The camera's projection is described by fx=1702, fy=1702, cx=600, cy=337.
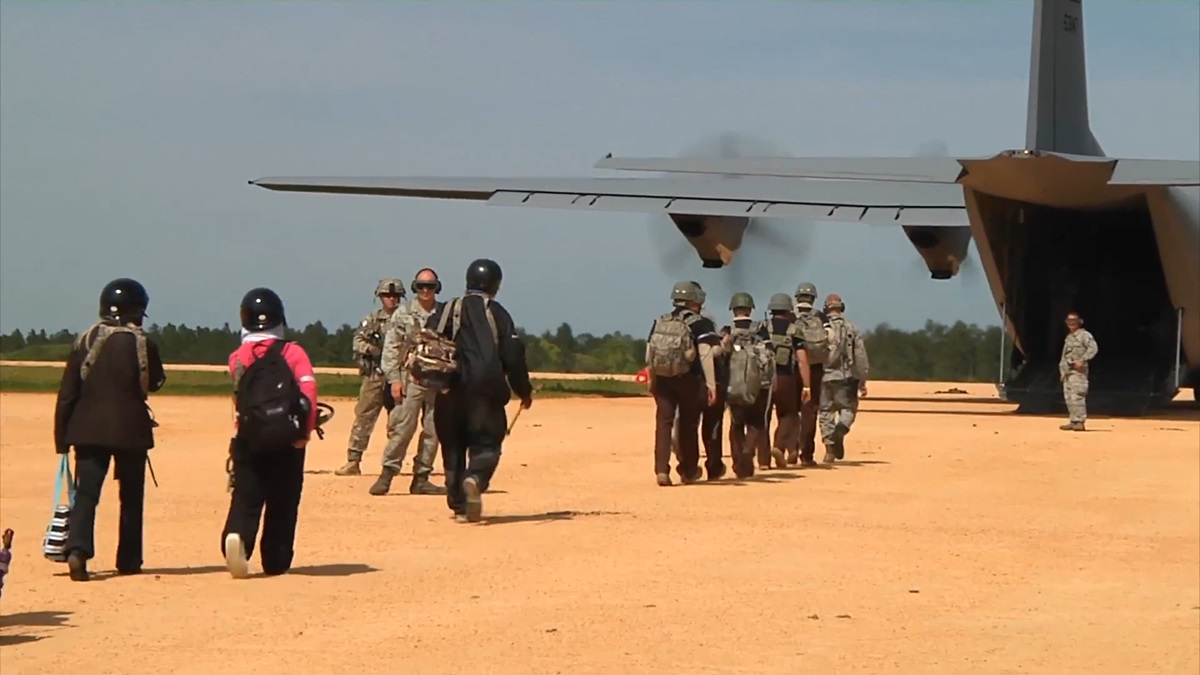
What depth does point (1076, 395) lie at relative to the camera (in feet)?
77.1

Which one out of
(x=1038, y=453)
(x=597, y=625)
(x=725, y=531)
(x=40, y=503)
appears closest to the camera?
(x=597, y=625)

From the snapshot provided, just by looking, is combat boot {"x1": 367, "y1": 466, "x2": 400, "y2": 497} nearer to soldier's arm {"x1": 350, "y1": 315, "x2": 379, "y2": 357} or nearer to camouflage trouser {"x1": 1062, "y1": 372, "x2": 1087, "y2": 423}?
soldier's arm {"x1": 350, "y1": 315, "x2": 379, "y2": 357}

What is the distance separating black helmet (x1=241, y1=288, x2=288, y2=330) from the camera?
9.59 meters

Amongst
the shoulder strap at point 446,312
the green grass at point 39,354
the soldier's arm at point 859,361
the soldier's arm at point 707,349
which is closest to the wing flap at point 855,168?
the soldier's arm at point 859,361

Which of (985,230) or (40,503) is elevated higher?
(985,230)

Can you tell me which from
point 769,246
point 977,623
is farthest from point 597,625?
point 769,246

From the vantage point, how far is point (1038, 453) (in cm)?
1933

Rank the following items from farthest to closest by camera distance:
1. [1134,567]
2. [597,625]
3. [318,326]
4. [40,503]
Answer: [318,326]
[40,503]
[1134,567]
[597,625]

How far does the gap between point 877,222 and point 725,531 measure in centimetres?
1643

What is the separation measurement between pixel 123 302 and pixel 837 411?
9.79m

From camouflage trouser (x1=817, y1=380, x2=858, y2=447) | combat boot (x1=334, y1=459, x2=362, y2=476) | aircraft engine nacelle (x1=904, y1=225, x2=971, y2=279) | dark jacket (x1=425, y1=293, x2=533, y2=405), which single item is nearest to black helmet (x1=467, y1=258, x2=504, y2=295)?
dark jacket (x1=425, y1=293, x2=533, y2=405)

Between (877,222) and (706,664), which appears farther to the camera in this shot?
(877,222)

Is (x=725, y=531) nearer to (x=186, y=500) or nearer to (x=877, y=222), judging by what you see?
(x=186, y=500)

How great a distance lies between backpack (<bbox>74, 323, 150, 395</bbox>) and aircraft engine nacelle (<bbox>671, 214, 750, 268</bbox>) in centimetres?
1987
